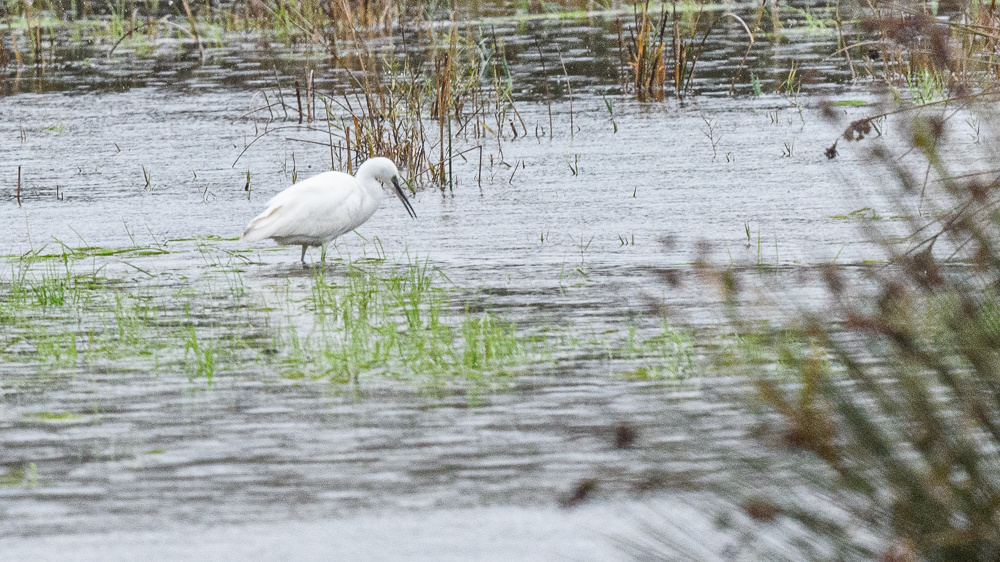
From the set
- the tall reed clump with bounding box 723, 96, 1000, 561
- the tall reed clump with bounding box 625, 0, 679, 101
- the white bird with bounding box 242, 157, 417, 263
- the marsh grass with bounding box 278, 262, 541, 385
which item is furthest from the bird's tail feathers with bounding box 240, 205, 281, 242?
the tall reed clump with bounding box 625, 0, 679, 101

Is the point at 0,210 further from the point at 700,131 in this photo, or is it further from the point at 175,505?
the point at 175,505

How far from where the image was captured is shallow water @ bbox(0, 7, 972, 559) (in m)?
3.86

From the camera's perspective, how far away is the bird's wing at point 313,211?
753cm

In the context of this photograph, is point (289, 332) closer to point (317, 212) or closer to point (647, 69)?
point (317, 212)

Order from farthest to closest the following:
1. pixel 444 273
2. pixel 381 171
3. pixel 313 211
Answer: pixel 381 171
pixel 313 211
pixel 444 273

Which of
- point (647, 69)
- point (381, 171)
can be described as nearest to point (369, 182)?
point (381, 171)

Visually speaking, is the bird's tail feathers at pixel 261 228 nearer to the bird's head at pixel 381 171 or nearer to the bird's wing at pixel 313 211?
the bird's wing at pixel 313 211

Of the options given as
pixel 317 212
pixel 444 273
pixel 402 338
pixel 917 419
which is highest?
pixel 917 419

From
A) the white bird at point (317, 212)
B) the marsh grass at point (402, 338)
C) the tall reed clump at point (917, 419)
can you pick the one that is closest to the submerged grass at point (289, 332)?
the marsh grass at point (402, 338)

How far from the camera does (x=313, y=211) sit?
7.52 m

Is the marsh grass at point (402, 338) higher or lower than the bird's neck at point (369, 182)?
lower

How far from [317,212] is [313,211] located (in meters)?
0.02

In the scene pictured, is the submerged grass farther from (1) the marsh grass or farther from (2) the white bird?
(2) the white bird

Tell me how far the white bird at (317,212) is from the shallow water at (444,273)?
8.0 inches
